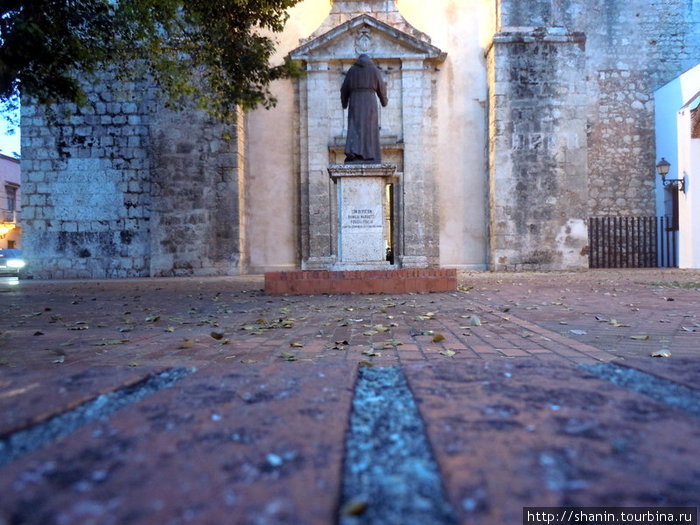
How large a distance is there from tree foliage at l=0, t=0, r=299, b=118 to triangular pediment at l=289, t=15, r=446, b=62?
5.34 m

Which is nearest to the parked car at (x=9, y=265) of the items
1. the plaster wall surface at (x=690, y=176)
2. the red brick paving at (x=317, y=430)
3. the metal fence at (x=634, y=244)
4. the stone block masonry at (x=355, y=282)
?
the stone block masonry at (x=355, y=282)

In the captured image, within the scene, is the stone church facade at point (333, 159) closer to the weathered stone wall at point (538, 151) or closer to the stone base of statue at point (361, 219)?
the weathered stone wall at point (538, 151)

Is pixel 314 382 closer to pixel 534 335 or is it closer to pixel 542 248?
pixel 534 335

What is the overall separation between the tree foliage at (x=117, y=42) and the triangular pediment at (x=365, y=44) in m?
5.34

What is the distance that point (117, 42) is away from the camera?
816 cm

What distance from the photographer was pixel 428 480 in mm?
948

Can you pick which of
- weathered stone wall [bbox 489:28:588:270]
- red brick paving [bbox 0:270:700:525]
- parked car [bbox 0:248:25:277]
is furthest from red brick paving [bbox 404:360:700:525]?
parked car [bbox 0:248:25:277]

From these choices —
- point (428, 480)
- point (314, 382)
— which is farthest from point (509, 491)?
point (314, 382)

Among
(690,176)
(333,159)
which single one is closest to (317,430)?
(333,159)

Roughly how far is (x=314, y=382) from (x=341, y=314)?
10.1 ft

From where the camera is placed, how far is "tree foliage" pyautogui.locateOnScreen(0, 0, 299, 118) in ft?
19.4

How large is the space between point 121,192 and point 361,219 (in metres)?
8.31

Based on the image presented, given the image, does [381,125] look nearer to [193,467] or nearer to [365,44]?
[365,44]

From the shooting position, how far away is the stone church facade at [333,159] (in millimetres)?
13102
